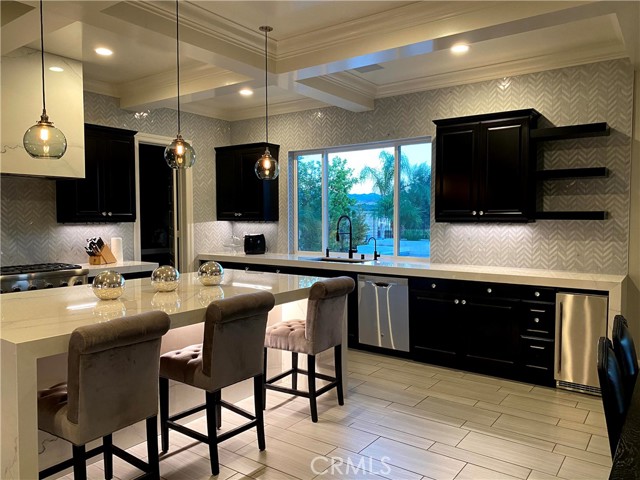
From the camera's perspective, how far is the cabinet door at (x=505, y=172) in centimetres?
425

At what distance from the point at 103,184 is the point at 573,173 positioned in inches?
182

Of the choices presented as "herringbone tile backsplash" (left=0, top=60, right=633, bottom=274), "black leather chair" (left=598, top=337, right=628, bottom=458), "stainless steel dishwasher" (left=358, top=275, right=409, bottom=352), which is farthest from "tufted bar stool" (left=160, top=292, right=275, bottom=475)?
"herringbone tile backsplash" (left=0, top=60, right=633, bottom=274)

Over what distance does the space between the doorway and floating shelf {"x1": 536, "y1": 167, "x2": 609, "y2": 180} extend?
597cm

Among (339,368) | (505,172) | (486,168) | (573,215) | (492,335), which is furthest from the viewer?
(486,168)

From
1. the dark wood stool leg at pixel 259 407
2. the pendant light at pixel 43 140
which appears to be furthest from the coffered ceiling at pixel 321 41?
the dark wood stool leg at pixel 259 407

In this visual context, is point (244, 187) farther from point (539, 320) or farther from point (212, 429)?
point (212, 429)

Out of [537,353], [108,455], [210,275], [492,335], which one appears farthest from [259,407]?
[537,353]

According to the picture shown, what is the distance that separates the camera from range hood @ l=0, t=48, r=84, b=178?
4008 millimetres

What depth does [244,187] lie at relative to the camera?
249 inches

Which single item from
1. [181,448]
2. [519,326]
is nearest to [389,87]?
[519,326]

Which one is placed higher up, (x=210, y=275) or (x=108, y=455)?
(x=210, y=275)

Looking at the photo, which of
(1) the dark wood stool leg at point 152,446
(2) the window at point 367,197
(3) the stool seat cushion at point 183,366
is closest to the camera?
(1) the dark wood stool leg at point 152,446

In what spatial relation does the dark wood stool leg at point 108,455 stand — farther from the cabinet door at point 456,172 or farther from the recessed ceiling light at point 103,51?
the cabinet door at point 456,172

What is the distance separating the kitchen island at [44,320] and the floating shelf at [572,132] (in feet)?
8.05
